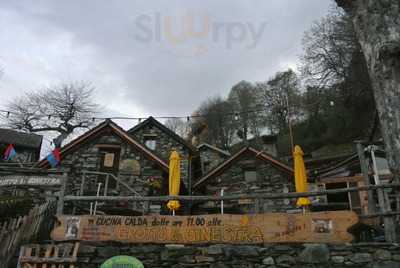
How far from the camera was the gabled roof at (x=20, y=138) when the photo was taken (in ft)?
77.7

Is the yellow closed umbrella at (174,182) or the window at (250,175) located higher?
the window at (250,175)

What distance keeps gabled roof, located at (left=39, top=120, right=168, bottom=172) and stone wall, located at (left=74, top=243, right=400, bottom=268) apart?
7.43 meters

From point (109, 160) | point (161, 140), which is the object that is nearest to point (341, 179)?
point (161, 140)

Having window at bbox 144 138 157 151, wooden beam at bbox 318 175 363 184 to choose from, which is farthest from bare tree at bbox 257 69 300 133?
wooden beam at bbox 318 175 363 184

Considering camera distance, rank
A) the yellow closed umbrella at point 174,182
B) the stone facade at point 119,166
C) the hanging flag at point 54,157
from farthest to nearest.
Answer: the stone facade at point 119,166 < the hanging flag at point 54,157 < the yellow closed umbrella at point 174,182

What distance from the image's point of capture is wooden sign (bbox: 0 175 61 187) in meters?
7.02

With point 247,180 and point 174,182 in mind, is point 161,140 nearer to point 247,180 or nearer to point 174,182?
point 247,180

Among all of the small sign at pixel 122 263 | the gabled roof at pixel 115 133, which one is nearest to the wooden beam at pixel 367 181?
the small sign at pixel 122 263

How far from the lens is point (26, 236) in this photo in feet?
19.9

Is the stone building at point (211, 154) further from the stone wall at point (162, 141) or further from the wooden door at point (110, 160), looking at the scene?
the wooden door at point (110, 160)

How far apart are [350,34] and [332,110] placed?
20.7ft

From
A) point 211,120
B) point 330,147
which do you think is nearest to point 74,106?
point 211,120

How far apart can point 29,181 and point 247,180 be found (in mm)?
9345

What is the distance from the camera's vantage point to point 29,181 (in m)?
7.11
